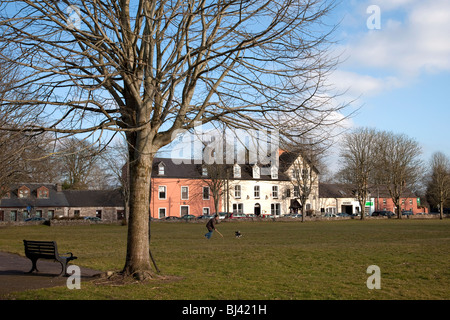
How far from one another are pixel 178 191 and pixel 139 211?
59.7 metres

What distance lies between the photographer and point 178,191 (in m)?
70.4

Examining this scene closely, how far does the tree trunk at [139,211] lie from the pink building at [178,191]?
2205 inches

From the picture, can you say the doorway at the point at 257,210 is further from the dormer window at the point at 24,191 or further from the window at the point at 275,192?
the dormer window at the point at 24,191

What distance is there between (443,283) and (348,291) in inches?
104

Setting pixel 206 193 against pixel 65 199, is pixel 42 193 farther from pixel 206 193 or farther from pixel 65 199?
pixel 206 193

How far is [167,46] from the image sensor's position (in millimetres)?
11859

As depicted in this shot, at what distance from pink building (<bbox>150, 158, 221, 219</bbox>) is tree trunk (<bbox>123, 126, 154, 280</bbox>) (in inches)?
2205

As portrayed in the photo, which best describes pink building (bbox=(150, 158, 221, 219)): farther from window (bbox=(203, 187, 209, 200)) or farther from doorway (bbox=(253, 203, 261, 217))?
doorway (bbox=(253, 203, 261, 217))

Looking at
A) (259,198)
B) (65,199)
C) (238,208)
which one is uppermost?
(65,199)

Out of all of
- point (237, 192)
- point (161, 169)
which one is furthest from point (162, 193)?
point (237, 192)

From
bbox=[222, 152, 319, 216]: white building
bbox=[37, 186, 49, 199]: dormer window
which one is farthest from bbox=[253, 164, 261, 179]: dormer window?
bbox=[37, 186, 49, 199]: dormer window

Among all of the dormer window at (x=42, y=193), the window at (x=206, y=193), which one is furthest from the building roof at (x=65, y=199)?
the window at (x=206, y=193)
